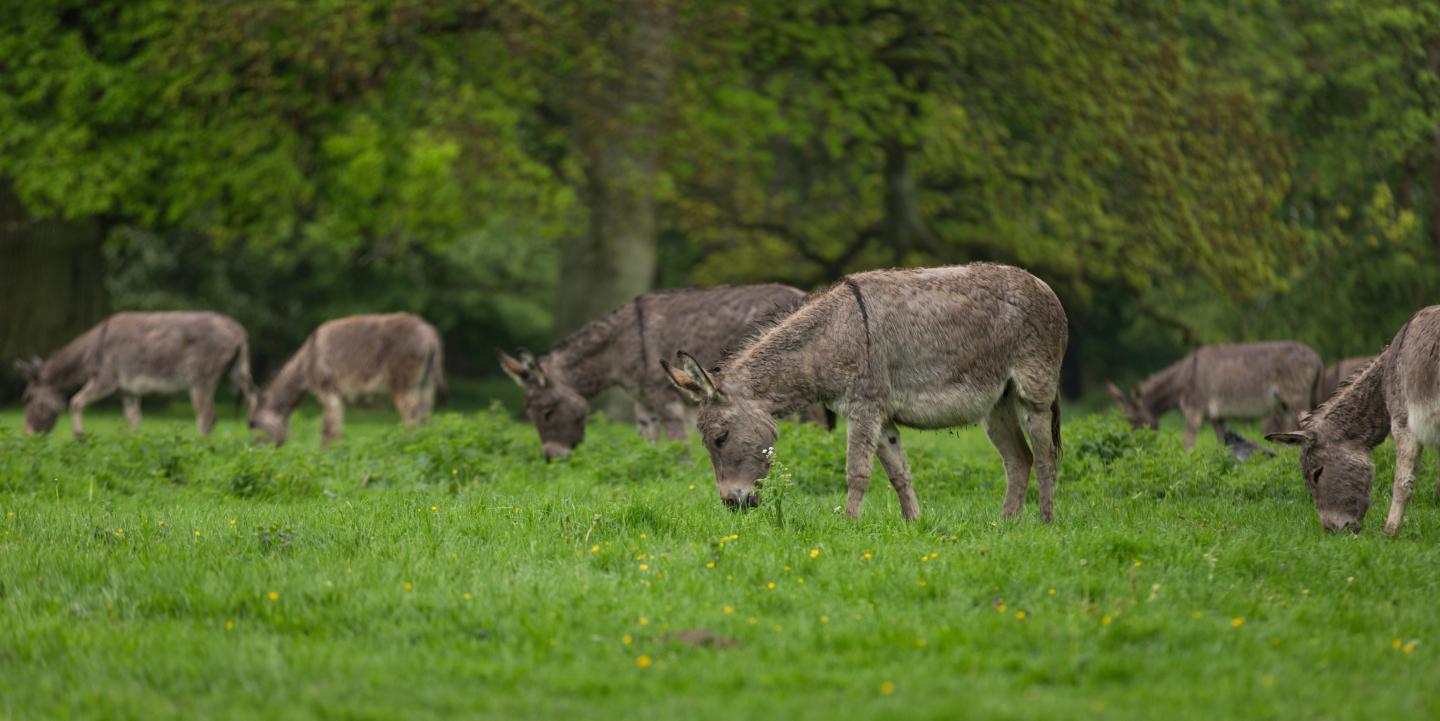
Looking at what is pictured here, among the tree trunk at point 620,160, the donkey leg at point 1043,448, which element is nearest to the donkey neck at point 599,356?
the tree trunk at point 620,160

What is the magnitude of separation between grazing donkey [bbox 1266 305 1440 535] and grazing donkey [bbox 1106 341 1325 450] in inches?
317

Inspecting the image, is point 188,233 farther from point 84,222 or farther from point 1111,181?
point 1111,181

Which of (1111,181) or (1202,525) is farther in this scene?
(1111,181)

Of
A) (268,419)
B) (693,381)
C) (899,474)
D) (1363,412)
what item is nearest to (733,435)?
(693,381)

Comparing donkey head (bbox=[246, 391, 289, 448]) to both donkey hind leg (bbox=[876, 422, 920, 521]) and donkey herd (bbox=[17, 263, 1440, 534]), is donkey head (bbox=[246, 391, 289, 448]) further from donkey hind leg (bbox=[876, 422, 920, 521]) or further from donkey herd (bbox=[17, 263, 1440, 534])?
donkey hind leg (bbox=[876, 422, 920, 521])

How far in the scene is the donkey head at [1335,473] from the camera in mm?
9453

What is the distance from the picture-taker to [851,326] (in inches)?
377

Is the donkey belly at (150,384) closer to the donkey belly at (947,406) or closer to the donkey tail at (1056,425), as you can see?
the donkey belly at (947,406)

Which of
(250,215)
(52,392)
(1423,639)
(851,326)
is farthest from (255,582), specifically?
(250,215)

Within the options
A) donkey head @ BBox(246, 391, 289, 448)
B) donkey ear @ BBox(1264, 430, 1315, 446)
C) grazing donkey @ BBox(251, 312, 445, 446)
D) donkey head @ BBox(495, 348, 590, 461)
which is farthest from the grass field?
donkey head @ BBox(246, 391, 289, 448)

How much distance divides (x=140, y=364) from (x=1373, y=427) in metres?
15.8

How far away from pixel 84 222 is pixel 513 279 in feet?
37.9

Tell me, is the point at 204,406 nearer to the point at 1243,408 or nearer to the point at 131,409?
the point at 131,409

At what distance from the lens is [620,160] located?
70.2 ft
